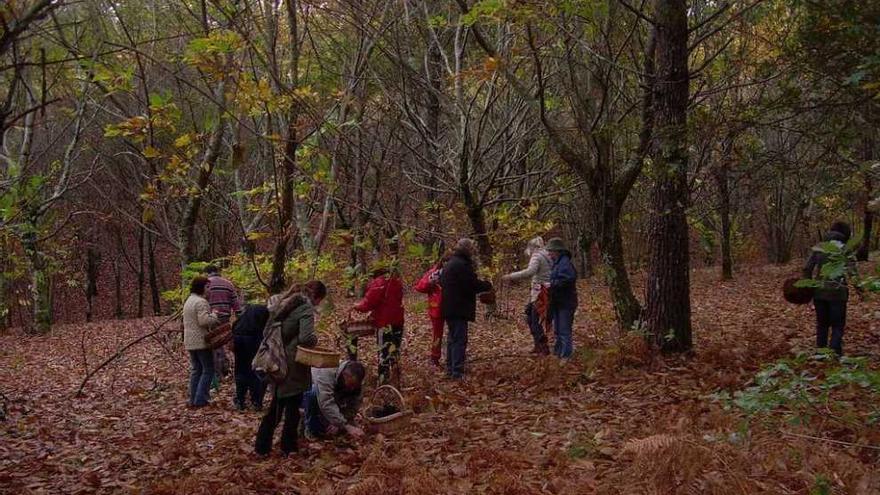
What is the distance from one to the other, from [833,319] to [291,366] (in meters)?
6.00

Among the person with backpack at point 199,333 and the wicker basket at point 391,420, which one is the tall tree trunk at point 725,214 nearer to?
the wicker basket at point 391,420

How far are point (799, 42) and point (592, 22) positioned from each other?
221 centimetres

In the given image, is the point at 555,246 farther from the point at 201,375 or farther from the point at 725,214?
the point at 725,214

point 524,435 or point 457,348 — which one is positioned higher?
point 457,348

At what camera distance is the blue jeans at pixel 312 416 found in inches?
262

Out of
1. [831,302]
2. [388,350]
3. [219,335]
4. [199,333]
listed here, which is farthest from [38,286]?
[831,302]

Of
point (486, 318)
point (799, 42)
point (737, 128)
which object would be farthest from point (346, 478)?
point (486, 318)

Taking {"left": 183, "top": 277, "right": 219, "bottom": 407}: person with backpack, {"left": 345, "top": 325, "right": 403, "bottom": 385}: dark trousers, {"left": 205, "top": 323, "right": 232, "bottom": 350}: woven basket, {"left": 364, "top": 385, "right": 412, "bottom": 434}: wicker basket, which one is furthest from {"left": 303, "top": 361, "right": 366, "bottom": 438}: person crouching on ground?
{"left": 183, "top": 277, "right": 219, "bottom": 407}: person with backpack

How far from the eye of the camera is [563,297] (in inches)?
352

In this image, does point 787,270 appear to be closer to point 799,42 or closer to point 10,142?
point 799,42

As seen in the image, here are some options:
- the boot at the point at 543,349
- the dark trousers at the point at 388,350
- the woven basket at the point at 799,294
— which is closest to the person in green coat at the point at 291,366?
the dark trousers at the point at 388,350

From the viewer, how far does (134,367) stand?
13297 millimetres

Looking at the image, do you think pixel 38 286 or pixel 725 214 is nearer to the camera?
pixel 725 214

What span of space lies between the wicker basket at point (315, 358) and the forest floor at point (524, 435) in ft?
2.85
